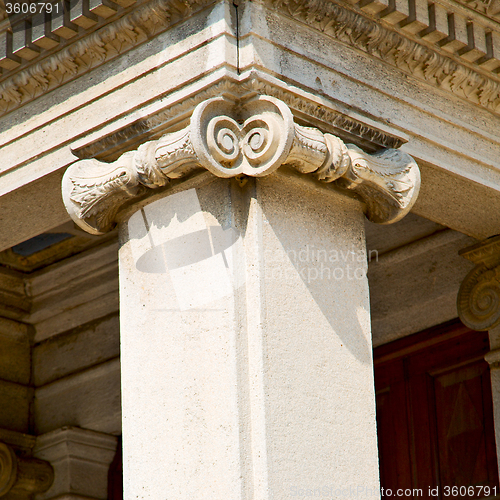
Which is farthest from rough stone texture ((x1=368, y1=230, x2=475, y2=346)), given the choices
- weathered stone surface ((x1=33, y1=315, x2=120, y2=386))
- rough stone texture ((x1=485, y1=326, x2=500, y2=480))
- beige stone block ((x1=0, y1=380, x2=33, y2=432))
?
beige stone block ((x1=0, y1=380, x2=33, y2=432))

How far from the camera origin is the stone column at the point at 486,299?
7113 mm

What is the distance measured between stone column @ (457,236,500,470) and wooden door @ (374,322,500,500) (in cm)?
55

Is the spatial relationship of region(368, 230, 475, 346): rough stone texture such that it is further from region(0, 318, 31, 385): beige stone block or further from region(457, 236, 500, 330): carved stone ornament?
region(0, 318, 31, 385): beige stone block

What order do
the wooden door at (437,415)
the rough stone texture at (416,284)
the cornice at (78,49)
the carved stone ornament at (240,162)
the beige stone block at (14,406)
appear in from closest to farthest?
the carved stone ornament at (240,162) < the cornice at (78,49) < the wooden door at (437,415) < the rough stone texture at (416,284) < the beige stone block at (14,406)

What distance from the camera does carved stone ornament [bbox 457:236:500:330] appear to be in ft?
23.3

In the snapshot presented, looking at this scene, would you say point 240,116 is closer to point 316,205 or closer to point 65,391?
point 316,205

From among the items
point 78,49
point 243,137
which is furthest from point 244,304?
point 78,49

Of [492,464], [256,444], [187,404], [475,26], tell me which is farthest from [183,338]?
[492,464]

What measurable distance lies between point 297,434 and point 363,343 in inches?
28.1

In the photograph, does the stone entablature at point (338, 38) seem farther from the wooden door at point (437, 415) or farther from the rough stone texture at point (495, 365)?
the wooden door at point (437, 415)

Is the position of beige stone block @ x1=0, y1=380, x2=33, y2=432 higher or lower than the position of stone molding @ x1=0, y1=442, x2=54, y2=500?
higher

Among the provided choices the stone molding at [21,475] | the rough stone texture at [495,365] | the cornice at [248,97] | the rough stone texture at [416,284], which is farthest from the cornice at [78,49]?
the stone molding at [21,475]

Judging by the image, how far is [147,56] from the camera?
5469 mm

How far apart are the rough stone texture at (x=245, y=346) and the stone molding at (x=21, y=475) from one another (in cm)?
494
